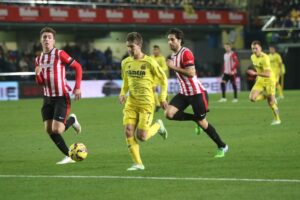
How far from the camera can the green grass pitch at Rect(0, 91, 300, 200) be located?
418 inches

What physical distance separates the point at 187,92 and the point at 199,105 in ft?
1.19

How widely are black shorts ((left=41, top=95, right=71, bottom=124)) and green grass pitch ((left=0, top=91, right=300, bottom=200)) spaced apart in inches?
30.2

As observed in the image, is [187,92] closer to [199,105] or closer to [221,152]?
[199,105]

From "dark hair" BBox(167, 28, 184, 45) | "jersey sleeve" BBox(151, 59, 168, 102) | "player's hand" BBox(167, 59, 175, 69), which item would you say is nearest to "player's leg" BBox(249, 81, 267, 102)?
"player's hand" BBox(167, 59, 175, 69)

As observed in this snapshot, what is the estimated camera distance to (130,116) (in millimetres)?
13320

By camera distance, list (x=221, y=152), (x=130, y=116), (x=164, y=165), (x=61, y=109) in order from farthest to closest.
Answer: (x=221, y=152) < (x=61, y=109) < (x=164, y=165) < (x=130, y=116)

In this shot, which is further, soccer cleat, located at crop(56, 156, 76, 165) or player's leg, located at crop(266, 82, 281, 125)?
player's leg, located at crop(266, 82, 281, 125)

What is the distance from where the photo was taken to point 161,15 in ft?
162

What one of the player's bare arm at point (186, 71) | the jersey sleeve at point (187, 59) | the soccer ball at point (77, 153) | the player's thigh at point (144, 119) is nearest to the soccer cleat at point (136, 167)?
the player's thigh at point (144, 119)

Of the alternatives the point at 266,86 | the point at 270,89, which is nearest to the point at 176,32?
the point at 270,89

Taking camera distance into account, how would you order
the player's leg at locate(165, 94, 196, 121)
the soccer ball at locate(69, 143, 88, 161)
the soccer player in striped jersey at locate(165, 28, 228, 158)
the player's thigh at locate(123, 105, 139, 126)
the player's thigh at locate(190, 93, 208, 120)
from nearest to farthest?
the player's thigh at locate(123, 105, 139, 126) → the soccer ball at locate(69, 143, 88, 161) → the soccer player in striped jersey at locate(165, 28, 228, 158) → the player's thigh at locate(190, 93, 208, 120) → the player's leg at locate(165, 94, 196, 121)

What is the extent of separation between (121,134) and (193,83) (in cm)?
491

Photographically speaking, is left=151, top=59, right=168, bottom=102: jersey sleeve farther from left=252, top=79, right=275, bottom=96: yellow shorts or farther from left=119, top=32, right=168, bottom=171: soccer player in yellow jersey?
left=252, top=79, right=275, bottom=96: yellow shorts

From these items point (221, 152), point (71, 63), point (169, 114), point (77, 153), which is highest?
point (71, 63)
